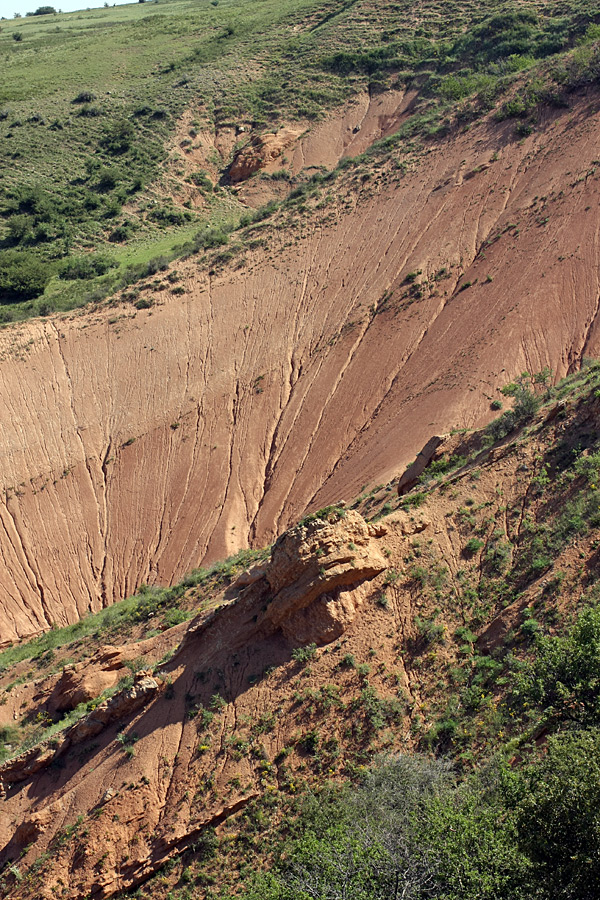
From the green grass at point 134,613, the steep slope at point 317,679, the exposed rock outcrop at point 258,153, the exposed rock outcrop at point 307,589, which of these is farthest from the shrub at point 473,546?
the exposed rock outcrop at point 258,153

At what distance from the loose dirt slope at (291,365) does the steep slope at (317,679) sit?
817 centimetres

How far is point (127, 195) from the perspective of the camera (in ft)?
179

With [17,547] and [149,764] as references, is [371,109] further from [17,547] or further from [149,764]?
[149,764]

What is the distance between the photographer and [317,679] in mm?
14891

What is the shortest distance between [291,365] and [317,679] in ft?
67.4

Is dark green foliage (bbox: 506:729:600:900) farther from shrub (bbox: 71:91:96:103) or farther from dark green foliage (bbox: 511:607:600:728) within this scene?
shrub (bbox: 71:91:96:103)

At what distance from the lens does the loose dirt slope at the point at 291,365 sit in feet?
92.6

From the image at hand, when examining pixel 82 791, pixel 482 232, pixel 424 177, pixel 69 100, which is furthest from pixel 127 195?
pixel 82 791

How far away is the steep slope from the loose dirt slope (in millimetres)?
8175

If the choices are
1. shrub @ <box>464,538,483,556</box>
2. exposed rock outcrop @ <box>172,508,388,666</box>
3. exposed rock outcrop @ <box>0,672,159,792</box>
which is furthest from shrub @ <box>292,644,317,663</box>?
shrub @ <box>464,538,483,556</box>

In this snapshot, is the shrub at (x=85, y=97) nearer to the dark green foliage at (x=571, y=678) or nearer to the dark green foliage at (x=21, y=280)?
the dark green foliage at (x=21, y=280)

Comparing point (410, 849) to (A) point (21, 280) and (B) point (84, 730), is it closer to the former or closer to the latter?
(B) point (84, 730)

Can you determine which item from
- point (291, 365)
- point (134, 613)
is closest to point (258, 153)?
point (291, 365)

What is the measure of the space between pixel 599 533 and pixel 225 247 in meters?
30.6
